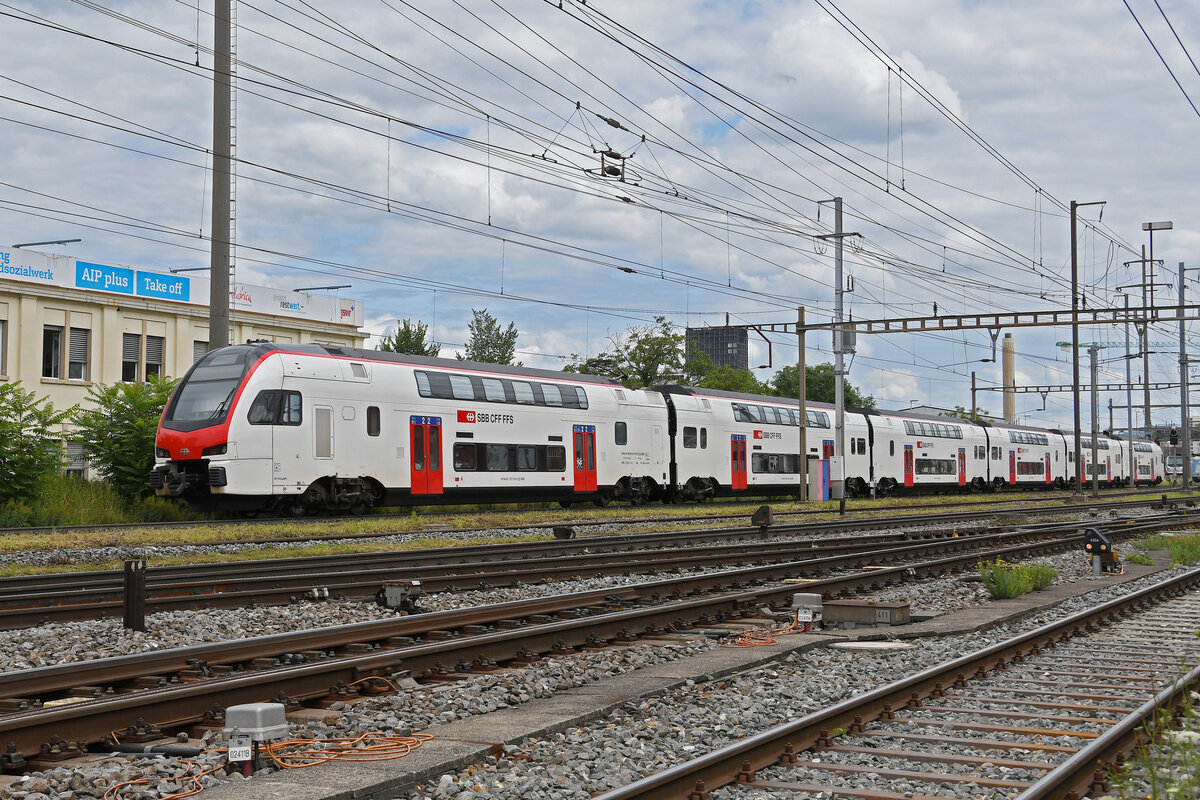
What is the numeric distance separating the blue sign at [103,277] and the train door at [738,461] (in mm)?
24609

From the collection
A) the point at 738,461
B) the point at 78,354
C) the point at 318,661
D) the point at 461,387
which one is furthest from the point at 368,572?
the point at 78,354

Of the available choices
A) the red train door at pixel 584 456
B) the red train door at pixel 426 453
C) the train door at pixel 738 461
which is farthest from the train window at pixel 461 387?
the train door at pixel 738 461

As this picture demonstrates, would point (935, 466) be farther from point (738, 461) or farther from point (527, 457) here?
point (527, 457)

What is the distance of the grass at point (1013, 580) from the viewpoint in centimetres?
1441

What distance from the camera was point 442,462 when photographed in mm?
28516

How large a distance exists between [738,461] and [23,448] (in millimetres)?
23472

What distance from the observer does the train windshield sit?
24.0 m

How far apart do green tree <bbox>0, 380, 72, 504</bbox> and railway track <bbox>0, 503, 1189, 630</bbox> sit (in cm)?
1130

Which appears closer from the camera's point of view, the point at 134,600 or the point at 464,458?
the point at 134,600

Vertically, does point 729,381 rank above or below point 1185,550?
above

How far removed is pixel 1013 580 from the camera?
14.5m

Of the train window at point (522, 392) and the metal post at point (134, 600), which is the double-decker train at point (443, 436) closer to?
the train window at point (522, 392)

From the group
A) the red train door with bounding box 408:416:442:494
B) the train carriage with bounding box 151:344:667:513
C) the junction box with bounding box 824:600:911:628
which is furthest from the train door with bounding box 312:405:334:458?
the junction box with bounding box 824:600:911:628

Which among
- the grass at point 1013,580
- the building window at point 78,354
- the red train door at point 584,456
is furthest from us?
the building window at point 78,354
